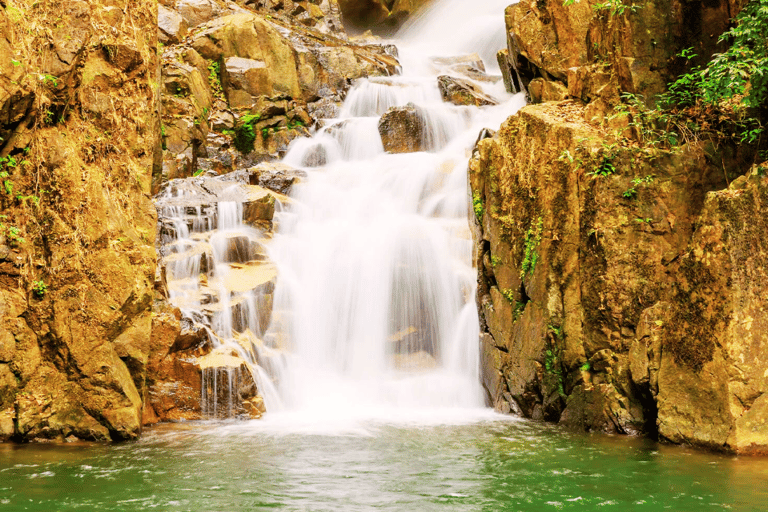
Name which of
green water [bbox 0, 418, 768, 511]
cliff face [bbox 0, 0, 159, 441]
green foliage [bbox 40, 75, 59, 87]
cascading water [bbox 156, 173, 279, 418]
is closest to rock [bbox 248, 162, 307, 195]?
cascading water [bbox 156, 173, 279, 418]

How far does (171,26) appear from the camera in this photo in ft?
68.8

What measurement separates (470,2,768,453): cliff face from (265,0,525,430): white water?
4.11 ft

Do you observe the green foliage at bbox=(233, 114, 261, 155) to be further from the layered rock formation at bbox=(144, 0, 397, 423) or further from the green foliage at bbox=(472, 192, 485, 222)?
the green foliage at bbox=(472, 192, 485, 222)

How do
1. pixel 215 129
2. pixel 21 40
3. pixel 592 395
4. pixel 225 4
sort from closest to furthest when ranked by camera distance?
pixel 21 40
pixel 592 395
pixel 215 129
pixel 225 4

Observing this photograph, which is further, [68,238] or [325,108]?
[325,108]

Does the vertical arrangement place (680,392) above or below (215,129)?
below

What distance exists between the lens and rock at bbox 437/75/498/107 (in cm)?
2058

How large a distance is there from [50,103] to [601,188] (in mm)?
7815

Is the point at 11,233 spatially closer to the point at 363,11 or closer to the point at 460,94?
the point at 460,94

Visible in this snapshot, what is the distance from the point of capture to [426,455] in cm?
765

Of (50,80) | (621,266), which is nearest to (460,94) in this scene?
(621,266)

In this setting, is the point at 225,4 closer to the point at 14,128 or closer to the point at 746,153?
the point at 14,128

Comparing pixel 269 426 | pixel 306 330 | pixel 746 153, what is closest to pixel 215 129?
pixel 306 330

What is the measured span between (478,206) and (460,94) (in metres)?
10.3
